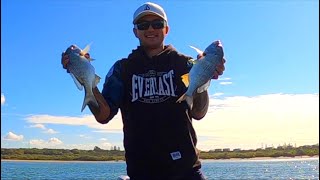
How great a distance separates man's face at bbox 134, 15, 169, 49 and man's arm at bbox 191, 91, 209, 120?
0.78 m

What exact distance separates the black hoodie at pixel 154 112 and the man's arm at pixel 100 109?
0.25ft

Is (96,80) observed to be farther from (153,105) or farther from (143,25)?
(143,25)

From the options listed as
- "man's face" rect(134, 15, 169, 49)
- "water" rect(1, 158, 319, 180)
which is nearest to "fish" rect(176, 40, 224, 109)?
"man's face" rect(134, 15, 169, 49)

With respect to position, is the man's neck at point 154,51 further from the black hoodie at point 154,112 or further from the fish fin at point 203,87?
the fish fin at point 203,87

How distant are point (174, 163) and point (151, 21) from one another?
1.60 m

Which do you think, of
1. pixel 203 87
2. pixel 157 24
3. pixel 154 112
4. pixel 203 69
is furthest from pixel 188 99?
pixel 157 24

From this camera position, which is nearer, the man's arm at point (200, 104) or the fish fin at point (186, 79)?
the fish fin at point (186, 79)

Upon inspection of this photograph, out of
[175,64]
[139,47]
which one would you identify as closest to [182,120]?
[175,64]

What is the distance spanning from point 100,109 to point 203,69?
123 centimetres

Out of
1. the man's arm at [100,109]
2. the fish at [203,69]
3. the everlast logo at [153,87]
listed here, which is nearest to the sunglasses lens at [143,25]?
the everlast logo at [153,87]

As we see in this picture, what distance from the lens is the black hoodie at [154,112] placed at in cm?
481

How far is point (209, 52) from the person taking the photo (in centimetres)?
457

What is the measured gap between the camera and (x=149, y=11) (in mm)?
5172

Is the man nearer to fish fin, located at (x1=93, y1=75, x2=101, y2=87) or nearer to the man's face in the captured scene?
the man's face
